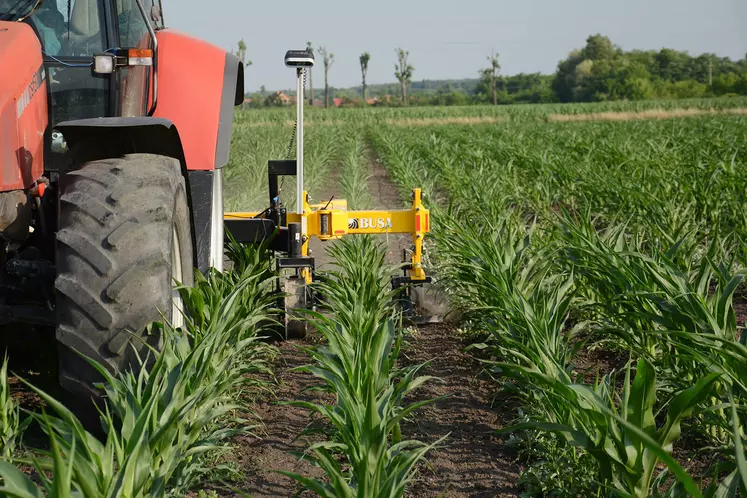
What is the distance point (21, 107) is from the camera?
3350 millimetres

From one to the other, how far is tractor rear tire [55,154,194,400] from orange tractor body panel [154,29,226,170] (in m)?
1.23

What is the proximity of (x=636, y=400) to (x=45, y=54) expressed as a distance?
279 centimetres

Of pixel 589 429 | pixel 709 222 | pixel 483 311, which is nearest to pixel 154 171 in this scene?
pixel 589 429

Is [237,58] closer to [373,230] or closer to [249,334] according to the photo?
[373,230]

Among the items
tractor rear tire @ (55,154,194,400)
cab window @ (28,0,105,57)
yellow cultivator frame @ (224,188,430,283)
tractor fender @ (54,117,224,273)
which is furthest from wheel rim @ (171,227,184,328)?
yellow cultivator frame @ (224,188,430,283)

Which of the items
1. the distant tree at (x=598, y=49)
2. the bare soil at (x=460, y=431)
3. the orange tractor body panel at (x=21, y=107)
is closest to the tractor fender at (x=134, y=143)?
the orange tractor body panel at (x=21, y=107)

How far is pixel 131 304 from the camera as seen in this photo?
9.87 ft

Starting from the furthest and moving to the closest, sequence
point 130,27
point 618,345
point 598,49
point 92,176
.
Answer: point 598,49 → point 618,345 → point 130,27 → point 92,176

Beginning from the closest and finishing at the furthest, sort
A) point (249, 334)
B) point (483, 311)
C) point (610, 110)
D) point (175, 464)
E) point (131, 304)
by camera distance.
→ point (175, 464) < point (131, 304) < point (249, 334) < point (483, 311) < point (610, 110)

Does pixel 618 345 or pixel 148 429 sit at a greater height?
pixel 148 429

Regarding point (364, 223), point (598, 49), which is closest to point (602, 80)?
point (598, 49)

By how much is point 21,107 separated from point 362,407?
1740mm

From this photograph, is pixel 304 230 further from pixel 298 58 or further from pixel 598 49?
pixel 598 49

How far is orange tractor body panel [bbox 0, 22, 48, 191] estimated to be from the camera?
3215 mm
